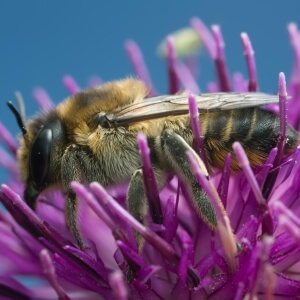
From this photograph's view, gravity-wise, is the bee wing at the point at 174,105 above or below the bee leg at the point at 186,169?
above

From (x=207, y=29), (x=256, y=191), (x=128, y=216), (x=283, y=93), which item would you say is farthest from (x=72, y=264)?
(x=207, y=29)

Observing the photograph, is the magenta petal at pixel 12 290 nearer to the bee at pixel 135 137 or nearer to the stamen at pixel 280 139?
the bee at pixel 135 137

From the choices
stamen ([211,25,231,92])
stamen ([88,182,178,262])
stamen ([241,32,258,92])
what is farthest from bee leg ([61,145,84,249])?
stamen ([211,25,231,92])

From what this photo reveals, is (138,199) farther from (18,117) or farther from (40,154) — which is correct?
(18,117)

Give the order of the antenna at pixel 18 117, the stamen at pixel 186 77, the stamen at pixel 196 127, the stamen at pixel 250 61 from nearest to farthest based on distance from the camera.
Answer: the stamen at pixel 196 127, the antenna at pixel 18 117, the stamen at pixel 250 61, the stamen at pixel 186 77

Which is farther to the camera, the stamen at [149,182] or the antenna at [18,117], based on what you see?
the antenna at [18,117]

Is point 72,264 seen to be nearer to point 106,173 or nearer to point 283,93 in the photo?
point 106,173

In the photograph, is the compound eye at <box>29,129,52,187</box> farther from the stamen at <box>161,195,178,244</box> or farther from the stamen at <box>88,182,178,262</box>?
the stamen at <box>161,195,178,244</box>

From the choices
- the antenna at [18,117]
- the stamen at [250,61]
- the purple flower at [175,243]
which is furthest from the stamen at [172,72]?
the antenna at [18,117]
